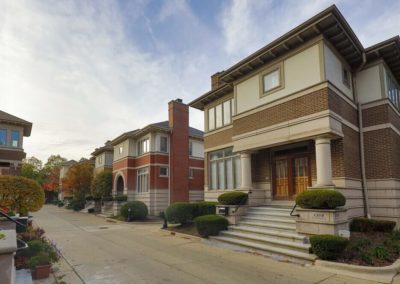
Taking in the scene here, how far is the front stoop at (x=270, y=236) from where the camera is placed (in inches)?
341

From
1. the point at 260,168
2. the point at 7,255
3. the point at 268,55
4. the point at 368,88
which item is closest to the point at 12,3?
the point at 7,255

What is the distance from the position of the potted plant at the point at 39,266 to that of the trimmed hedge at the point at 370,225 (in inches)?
385

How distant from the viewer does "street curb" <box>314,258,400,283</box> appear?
6.77m

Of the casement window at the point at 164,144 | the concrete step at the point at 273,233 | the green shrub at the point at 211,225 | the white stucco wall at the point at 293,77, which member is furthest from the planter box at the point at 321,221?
the casement window at the point at 164,144

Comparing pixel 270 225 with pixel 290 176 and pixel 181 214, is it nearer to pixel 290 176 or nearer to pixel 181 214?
pixel 290 176

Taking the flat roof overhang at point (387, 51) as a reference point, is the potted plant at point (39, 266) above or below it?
below

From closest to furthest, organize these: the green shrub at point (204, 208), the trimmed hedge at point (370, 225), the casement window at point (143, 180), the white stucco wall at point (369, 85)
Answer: the trimmed hedge at point (370, 225), the white stucco wall at point (369, 85), the green shrub at point (204, 208), the casement window at point (143, 180)

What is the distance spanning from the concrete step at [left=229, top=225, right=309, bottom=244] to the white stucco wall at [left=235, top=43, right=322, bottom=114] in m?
5.38

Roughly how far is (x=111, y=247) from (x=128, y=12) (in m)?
9.11

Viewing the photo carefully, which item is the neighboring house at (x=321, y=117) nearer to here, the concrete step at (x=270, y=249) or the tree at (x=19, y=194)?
the concrete step at (x=270, y=249)

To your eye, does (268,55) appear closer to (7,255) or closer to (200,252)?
(200,252)

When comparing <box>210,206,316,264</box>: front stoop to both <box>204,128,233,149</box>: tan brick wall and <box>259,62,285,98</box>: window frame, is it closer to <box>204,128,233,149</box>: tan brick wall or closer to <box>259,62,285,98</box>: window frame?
<box>204,128,233,149</box>: tan brick wall

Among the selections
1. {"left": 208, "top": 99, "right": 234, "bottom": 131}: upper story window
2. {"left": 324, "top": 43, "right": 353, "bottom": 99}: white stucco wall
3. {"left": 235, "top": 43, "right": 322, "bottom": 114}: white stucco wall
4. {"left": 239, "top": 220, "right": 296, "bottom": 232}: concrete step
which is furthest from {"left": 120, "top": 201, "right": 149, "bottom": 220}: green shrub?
{"left": 324, "top": 43, "right": 353, "bottom": 99}: white stucco wall

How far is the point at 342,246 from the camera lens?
7641 mm
